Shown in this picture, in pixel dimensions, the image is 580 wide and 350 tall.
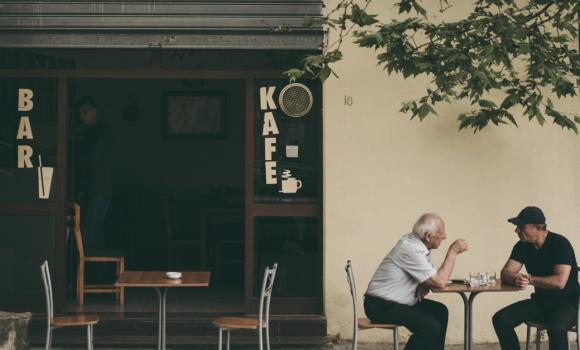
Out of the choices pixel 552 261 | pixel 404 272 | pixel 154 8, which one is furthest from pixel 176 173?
pixel 552 261

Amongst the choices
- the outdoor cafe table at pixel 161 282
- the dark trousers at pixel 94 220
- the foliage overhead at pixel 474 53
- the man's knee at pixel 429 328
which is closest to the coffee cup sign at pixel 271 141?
the outdoor cafe table at pixel 161 282

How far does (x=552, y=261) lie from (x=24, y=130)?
16.8 ft

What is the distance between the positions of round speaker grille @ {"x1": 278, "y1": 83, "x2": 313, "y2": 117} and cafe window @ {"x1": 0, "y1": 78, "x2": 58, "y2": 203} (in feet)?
7.22

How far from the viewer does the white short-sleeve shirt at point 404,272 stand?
7.95m

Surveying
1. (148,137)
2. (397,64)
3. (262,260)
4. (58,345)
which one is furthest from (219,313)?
(148,137)

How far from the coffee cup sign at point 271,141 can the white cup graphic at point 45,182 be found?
2.09 meters

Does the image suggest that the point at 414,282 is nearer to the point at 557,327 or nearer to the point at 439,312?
the point at 439,312

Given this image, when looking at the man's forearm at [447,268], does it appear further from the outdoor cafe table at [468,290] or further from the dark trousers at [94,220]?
the dark trousers at [94,220]

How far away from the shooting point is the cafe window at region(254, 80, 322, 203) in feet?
32.2

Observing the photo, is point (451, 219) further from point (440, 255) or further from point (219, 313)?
point (219, 313)

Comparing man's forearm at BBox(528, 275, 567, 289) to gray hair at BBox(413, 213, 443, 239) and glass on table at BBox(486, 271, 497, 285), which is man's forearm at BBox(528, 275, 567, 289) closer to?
glass on table at BBox(486, 271, 497, 285)

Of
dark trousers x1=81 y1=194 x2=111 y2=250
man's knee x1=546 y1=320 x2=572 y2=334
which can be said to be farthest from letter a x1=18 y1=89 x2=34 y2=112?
man's knee x1=546 y1=320 x2=572 y2=334

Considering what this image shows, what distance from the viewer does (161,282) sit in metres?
8.18

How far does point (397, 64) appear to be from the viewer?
25.4 ft
